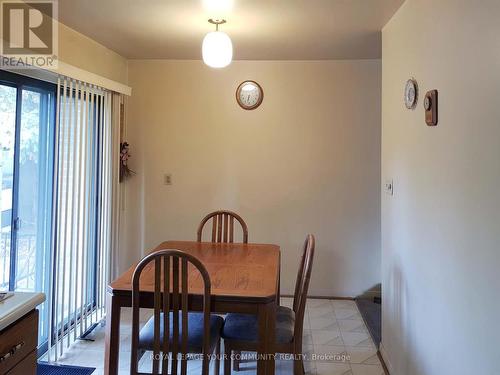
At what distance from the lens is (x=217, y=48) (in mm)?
2141

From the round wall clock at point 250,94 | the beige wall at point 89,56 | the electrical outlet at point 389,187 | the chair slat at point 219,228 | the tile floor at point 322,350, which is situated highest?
the beige wall at point 89,56

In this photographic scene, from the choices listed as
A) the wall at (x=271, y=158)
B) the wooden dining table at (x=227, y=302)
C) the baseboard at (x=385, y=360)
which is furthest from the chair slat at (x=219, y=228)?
the baseboard at (x=385, y=360)

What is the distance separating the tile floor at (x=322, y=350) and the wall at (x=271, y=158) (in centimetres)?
57

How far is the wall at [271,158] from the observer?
356cm

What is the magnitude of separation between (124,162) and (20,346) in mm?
2428

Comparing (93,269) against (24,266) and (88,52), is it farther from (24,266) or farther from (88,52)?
(88,52)

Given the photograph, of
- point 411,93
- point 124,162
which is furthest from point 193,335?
point 124,162

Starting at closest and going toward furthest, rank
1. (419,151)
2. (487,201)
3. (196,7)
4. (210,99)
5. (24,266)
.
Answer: (487,201) < (419,151) < (196,7) < (24,266) < (210,99)

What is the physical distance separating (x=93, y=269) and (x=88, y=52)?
1.71 metres

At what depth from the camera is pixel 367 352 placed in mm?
2658

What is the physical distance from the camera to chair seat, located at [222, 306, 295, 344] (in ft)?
6.59

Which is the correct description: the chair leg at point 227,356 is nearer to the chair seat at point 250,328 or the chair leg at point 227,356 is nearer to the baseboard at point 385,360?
the chair seat at point 250,328

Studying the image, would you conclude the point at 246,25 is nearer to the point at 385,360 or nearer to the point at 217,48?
the point at 217,48

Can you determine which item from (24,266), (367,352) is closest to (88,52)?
(24,266)
